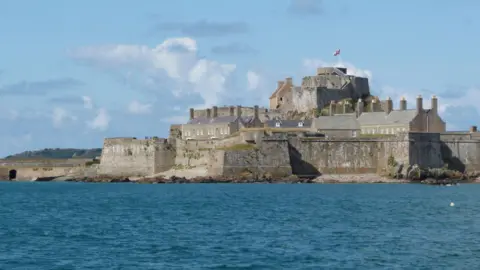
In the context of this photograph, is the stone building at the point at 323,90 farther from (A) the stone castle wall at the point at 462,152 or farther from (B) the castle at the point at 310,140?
(A) the stone castle wall at the point at 462,152

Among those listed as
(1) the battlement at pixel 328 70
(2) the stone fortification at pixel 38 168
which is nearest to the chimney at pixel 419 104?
(1) the battlement at pixel 328 70

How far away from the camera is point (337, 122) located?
83.9 metres

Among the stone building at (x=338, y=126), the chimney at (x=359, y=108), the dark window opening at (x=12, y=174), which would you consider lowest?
the dark window opening at (x=12, y=174)

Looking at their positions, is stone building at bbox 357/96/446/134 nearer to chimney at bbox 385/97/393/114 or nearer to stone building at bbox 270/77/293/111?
chimney at bbox 385/97/393/114

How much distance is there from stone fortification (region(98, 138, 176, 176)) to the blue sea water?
27.7m

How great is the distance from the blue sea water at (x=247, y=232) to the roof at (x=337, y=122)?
2170cm

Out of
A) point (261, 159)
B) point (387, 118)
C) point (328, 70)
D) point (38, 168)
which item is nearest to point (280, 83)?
point (328, 70)

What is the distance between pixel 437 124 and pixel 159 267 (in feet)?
190

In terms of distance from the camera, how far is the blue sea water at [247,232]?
29.7 m

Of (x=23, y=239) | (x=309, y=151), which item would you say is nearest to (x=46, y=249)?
(x=23, y=239)

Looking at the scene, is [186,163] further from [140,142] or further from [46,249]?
[46,249]

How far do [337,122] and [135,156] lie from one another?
19400 millimetres

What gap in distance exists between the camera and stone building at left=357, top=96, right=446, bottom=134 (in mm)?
80938

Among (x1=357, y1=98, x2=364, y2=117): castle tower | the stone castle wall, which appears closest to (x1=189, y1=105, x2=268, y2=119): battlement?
(x1=357, y1=98, x2=364, y2=117): castle tower
